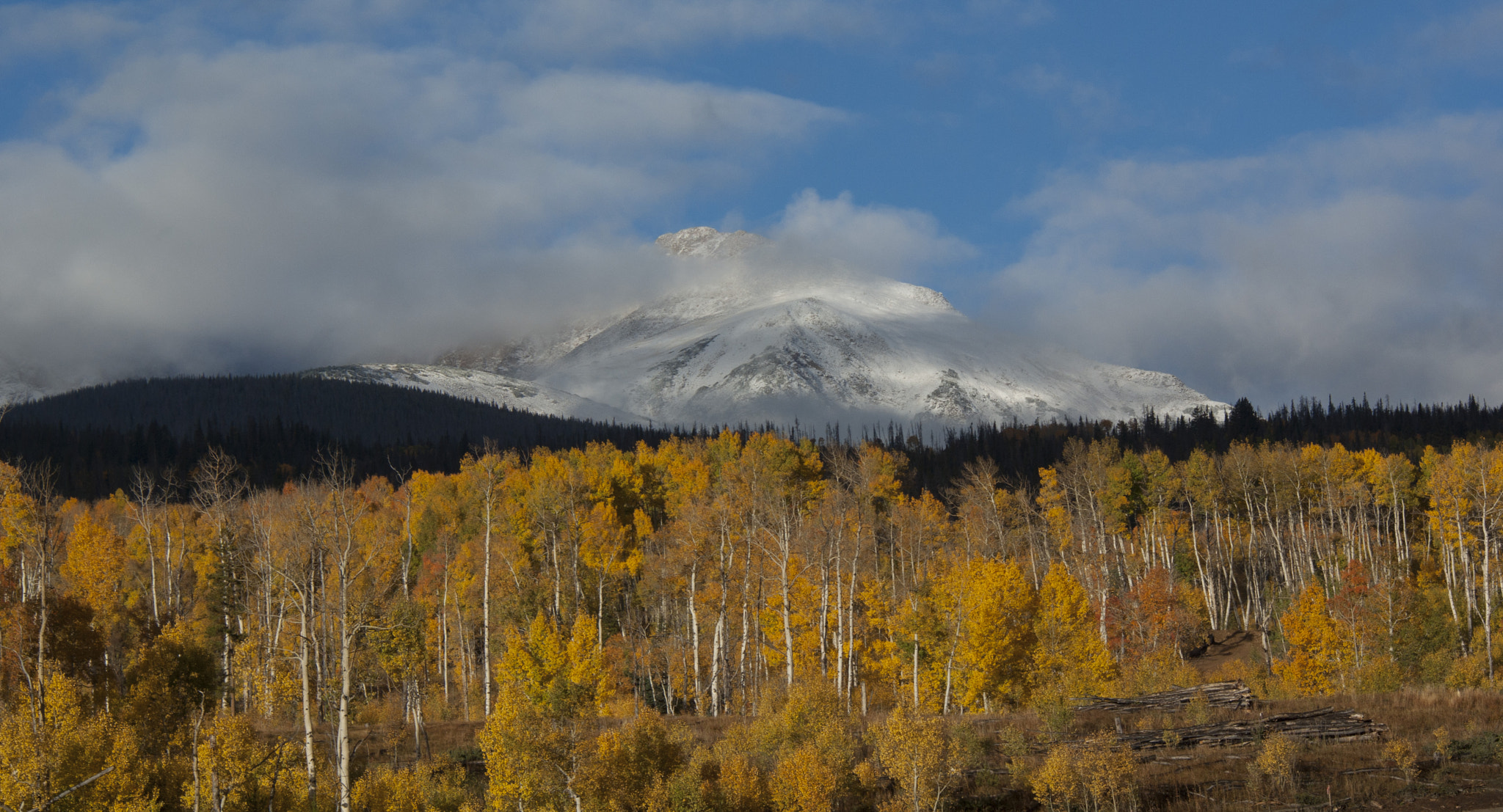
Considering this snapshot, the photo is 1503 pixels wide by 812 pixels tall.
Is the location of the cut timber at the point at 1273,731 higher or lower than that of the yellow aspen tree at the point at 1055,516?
lower

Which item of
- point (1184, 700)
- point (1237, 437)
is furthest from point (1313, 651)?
point (1237, 437)

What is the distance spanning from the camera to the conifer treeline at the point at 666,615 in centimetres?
3828

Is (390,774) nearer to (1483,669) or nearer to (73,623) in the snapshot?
(73,623)

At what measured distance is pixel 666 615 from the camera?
87.8 m

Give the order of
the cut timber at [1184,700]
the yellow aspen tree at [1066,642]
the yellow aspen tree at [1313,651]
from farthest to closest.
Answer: the yellow aspen tree at [1313,651]
the yellow aspen tree at [1066,642]
the cut timber at [1184,700]

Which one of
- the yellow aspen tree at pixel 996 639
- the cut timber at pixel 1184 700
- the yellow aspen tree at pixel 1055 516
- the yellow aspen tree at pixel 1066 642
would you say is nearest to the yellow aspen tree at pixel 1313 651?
Answer: the yellow aspen tree at pixel 1066 642

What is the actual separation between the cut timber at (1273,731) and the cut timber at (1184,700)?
14.1 feet

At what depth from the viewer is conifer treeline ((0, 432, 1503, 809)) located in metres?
38.3

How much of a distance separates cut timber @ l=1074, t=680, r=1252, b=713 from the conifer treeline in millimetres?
2180

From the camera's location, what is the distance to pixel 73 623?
49.2 m

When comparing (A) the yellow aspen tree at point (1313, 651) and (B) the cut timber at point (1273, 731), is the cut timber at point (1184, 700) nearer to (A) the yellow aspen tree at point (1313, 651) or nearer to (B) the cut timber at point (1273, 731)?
(B) the cut timber at point (1273, 731)

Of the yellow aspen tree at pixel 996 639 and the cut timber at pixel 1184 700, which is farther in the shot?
the yellow aspen tree at pixel 996 639

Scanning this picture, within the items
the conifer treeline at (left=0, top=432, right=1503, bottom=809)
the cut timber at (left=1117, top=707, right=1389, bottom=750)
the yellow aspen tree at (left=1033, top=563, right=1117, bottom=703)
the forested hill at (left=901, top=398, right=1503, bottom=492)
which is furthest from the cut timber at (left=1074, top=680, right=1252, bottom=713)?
the forested hill at (left=901, top=398, right=1503, bottom=492)

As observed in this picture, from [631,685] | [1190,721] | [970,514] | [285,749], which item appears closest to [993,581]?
[1190,721]
